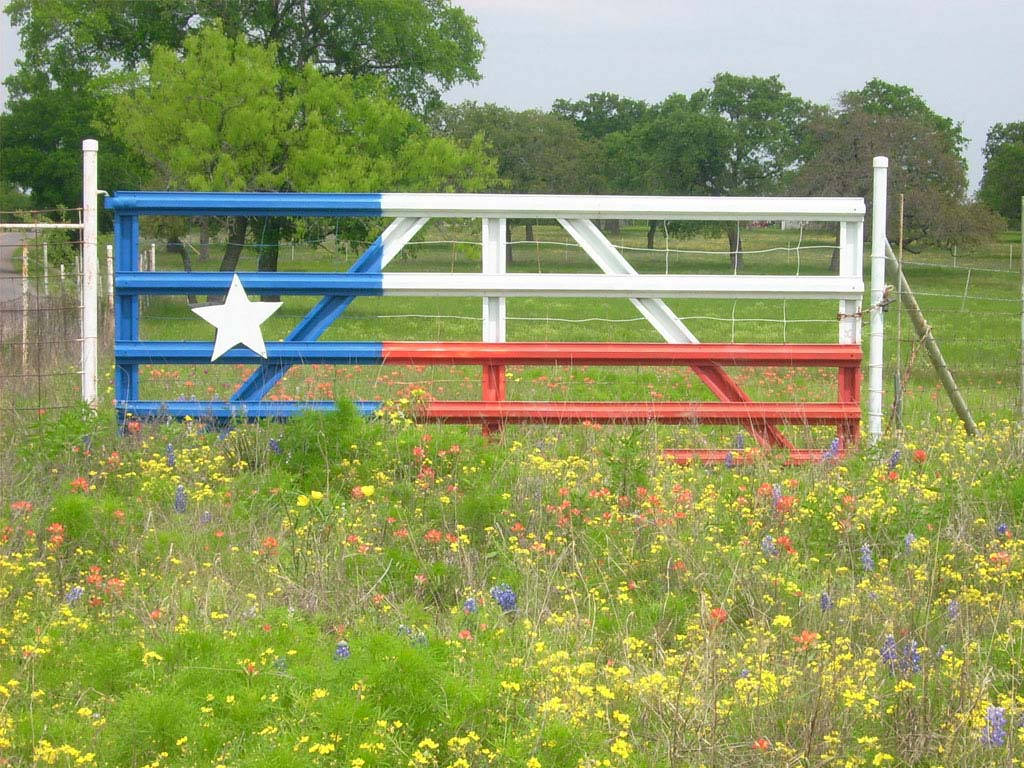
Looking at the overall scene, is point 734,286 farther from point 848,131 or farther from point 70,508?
point 848,131

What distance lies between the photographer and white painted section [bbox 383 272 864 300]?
7.05m

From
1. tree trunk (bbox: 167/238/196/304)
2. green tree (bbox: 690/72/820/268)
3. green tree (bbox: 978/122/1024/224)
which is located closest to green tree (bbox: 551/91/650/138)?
green tree (bbox: 690/72/820/268)

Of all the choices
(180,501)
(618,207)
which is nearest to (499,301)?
(618,207)

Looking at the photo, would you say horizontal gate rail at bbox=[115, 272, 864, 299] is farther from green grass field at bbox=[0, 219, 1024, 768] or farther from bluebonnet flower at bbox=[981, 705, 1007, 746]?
bluebonnet flower at bbox=[981, 705, 1007, 746]

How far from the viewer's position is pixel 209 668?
3600 mm

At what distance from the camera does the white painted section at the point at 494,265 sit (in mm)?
7211

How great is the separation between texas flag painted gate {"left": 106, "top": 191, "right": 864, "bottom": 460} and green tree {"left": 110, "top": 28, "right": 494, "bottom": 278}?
2829 centimetres

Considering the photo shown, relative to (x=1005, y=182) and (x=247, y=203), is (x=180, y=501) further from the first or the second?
(x=1005, y=182)

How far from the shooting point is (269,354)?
7.12 metres

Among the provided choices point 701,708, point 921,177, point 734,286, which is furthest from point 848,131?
point 701,708

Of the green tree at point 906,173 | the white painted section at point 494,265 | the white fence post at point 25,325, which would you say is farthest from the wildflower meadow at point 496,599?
the green tree at point 906,173

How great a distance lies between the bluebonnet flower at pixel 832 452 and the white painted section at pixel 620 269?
994 mm

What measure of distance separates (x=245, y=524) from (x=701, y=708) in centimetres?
262

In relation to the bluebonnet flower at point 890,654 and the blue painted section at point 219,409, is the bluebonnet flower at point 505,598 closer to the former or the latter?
the bluebonnet flower at point 890,654
